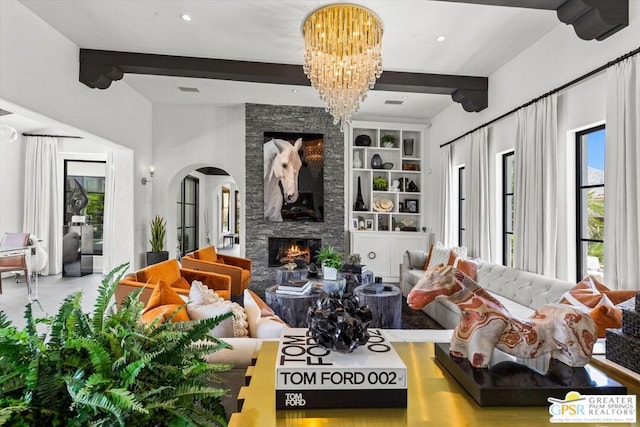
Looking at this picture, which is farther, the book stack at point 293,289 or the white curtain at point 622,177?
the book stack at point 293,289

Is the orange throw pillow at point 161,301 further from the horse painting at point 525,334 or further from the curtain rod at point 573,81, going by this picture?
the curtain rod at point 573,81

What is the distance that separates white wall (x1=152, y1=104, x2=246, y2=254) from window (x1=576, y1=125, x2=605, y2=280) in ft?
17.0

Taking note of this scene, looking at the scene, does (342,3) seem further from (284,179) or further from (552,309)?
(284,179)

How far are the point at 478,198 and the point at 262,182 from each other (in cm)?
382

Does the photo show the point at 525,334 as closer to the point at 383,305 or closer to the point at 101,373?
the point at 101,373

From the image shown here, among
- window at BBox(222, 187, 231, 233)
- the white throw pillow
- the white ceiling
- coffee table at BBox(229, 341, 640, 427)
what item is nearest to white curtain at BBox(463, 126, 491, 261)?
the white ceiling

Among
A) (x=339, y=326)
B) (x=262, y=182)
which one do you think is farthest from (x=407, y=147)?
(x=339, y=326)

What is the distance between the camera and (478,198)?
16.8ft

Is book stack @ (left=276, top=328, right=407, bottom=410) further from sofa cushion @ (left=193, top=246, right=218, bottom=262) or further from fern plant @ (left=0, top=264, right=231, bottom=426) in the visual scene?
sofa cushion @ (left=193, top=246, right=218, bottom=262)

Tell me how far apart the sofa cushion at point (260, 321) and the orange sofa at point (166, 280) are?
84 cm

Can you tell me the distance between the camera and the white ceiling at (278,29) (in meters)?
3.38

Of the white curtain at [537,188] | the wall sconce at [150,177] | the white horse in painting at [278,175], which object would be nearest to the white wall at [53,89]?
the wall sconce at [150,177]

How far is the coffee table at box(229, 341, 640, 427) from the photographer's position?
2.39ft

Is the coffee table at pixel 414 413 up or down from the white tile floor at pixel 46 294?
up
